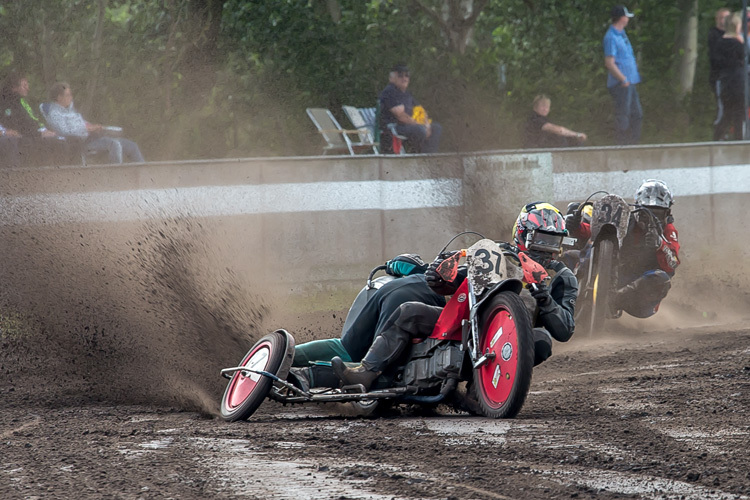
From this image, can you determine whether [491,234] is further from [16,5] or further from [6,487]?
[6,487]

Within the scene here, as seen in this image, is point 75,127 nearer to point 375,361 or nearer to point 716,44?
point 375,361

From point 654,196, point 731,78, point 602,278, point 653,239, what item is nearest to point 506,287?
point 602,278

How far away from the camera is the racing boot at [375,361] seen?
7516 millimetres

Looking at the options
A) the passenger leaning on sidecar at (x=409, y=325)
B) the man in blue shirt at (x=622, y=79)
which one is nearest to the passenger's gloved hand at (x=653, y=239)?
the passenger leaning on sidecar at (x=409, y=325)

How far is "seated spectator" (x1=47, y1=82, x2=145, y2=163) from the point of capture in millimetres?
13750

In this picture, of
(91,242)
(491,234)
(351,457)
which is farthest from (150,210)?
(351,457)

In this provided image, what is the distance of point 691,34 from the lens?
22.1m

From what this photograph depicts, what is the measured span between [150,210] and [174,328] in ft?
10.4

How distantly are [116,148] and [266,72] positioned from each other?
4927 mm

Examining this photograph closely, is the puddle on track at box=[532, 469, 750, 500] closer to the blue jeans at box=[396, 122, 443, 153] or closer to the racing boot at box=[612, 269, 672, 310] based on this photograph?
the racing boot at box=[612, 269, 672, 310]

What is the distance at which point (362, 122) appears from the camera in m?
17.6

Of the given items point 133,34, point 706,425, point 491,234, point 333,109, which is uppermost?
point 133,34

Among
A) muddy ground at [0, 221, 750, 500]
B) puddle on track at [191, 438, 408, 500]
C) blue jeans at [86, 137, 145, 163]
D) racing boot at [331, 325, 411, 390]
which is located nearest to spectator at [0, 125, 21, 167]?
blue jeans at [86, 137, 145, 163]

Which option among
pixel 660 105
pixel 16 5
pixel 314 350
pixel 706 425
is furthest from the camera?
pixel 660 105
